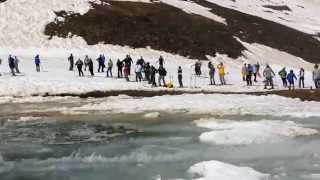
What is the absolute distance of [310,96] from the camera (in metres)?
35.8

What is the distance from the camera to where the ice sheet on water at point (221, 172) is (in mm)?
15961

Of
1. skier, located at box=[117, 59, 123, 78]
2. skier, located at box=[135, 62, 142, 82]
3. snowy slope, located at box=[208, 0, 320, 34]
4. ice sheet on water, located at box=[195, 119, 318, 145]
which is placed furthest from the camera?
snowy slope, located at box=[208, 0, 320, 34]

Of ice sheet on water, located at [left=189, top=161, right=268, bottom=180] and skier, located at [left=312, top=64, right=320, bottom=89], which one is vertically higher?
skier, located at [left=312, top=64, right=320, bottom=89]

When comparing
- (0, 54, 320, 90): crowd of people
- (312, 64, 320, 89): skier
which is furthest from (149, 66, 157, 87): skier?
(312, 64, 320, 89): skier

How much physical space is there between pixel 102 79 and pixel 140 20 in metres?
24.3

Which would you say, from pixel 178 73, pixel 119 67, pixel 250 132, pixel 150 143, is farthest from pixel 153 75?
pixel 150 143

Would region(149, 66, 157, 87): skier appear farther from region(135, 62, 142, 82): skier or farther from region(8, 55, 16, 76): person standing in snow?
region(8, 55, 16, 76): person standing in snow

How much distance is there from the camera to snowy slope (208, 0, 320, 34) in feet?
307

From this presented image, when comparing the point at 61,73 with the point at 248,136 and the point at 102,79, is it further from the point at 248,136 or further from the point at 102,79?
the point at 248,136

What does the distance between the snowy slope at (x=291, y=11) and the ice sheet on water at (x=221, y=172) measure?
236 ft

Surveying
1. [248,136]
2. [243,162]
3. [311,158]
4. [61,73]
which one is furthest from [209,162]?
[61,73]

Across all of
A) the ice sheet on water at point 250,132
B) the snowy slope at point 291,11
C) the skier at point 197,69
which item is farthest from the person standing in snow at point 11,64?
the snowy slope at point 291,11

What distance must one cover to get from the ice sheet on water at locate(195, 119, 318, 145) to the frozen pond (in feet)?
0.11

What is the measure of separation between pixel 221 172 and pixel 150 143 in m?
5.76
